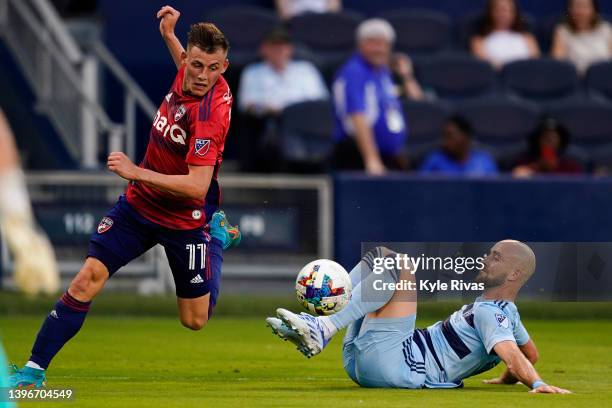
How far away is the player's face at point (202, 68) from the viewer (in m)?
9.12

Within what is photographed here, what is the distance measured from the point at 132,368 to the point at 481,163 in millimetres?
6564

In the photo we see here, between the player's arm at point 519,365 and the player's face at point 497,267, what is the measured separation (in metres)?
0.45

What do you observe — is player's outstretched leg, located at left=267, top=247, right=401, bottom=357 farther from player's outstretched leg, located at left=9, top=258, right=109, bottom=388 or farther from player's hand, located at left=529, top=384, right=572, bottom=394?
player's outstretched leg, located at left=9, top=258, right=109, bottom=388

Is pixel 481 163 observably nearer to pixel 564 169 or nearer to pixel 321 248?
pixel 564 169

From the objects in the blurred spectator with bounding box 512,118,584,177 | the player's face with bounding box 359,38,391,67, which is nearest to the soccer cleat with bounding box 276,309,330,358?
the player's face with bounding box 359,38,391,67

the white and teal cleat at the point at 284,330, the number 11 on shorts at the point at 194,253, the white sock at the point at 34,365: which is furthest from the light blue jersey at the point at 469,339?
the white sock at the point at 34,365

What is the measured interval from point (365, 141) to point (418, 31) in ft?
12.7

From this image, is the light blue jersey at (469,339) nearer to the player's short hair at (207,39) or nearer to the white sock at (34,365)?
the player's short hair at (207,39)

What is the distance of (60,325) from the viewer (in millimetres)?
8938

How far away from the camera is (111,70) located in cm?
1770

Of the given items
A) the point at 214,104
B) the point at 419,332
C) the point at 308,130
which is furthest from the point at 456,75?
the point at 419,332

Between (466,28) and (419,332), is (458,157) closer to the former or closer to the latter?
(466,28)

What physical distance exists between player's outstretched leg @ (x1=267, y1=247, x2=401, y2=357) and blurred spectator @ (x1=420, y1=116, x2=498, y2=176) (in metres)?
6.57

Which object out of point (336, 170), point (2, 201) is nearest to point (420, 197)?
point (336, 170)
